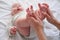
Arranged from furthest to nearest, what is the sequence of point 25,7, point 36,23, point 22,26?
1. point 25,7
2. point 22,26
3. point 36,23

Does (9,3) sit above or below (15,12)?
above

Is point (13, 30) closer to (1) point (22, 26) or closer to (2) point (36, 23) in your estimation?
(1) point (22, 26)

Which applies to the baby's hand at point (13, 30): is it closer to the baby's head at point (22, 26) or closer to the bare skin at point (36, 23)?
the baby's head at point (22, 26)

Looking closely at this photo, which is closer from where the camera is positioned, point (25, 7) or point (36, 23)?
point (36, 23)

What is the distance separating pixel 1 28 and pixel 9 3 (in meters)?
0.33

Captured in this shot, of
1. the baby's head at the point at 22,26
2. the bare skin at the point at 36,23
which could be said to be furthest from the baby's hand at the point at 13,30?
the bare skin at the point at 36,23

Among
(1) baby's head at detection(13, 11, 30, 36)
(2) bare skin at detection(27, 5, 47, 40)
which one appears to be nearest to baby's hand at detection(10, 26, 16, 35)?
(1) baby's head at detection(13, 11, 30, 36)

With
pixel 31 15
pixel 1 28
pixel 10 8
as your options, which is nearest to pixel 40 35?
pixel 31 15

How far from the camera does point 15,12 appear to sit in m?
1.08

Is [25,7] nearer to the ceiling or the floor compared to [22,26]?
nearer to the ceiling

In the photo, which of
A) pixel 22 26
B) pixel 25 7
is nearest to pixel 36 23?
pixel 22 26

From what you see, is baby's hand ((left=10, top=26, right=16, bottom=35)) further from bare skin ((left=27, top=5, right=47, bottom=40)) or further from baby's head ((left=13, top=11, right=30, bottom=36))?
bare skin ((left=27, top=5, right=47, bottom=40))

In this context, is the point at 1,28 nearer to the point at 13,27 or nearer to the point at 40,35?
the point at 13,27

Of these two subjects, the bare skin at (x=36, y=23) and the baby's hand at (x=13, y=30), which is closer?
the bare skin at (x=36, y=23)
